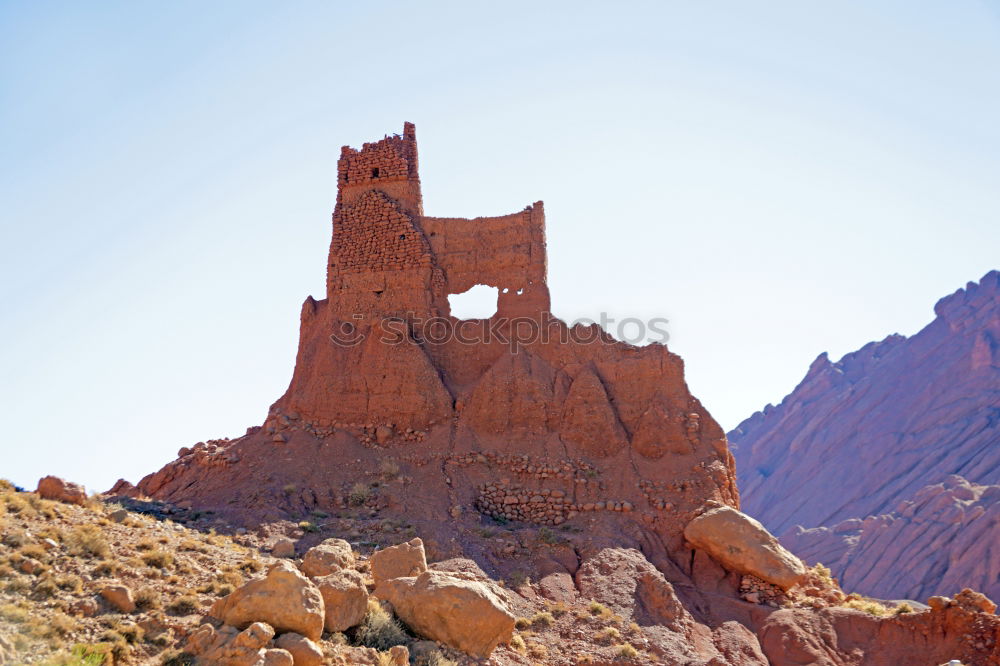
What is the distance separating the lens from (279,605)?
465 inches

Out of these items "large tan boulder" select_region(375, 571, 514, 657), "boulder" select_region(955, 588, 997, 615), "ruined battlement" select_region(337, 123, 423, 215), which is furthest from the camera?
"ruined battlement" select_region(337, 123, 423, 215)

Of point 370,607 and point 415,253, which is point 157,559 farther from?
point 415,253

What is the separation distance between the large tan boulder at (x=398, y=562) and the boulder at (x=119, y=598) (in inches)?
160

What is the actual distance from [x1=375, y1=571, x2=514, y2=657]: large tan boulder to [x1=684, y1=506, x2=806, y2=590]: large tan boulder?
7.15m

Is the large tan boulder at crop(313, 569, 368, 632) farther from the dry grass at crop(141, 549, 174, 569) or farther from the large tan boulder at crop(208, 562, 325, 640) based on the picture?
the dry grass at crop(141, 549, 174, 569)

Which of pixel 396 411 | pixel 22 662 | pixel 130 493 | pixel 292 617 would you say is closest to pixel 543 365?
pixel 396 411

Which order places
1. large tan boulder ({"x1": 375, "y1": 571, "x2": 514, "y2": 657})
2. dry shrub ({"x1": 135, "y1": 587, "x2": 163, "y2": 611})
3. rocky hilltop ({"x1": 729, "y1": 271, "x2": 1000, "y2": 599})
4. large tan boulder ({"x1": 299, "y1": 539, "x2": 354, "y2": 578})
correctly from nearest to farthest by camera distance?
1. dry shrub ({"x1": 135, "y1": 587, "x2": 163, "y2": 611})
2. large tan boulder ({"x1": 375, "y1": 571, "x2": 514, "y2": 657})
3. large tan boulder ({"x1": 299, "y1": 539, "x2": 354, "y2": 578})
4. rocky hilltop ({"x1": 729, "y1": 271, "x2": 1000, "y2": 599})

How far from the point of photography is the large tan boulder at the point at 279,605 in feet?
38.7

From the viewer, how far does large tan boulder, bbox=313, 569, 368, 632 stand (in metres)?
12.7

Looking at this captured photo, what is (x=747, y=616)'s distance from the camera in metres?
18.8

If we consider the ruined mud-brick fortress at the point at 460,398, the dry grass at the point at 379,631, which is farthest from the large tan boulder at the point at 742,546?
the dry grass at the point at 379,631

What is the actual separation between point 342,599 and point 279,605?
1.27m

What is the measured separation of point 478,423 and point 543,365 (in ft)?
7.50

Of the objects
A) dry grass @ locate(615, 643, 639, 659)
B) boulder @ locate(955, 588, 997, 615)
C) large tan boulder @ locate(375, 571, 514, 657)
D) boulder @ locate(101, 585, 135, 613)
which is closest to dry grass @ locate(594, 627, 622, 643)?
dry grass @ locate(615, 643, 639, 659)
